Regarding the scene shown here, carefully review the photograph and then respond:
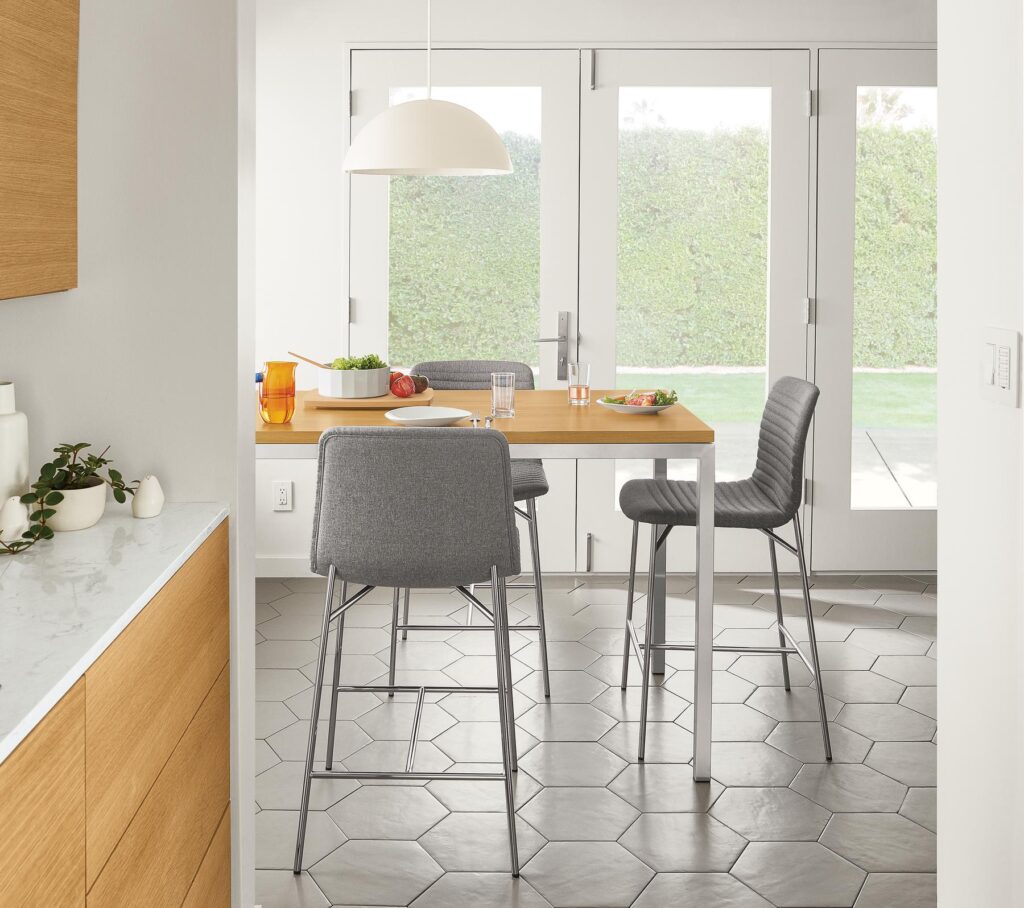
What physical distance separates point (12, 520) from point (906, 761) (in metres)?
2.43

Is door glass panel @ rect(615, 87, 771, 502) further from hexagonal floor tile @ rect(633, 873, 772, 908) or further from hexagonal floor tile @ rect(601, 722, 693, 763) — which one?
hexagonal floor tile @ rect(633, 873, 772, 908)

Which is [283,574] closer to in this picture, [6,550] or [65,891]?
[6,550]

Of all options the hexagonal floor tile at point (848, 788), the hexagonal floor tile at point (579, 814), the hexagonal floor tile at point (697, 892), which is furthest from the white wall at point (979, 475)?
the hexagonal floor tile at point (579, 814)

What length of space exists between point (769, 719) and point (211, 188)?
7.64 feet

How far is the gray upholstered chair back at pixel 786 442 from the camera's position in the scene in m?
3.30

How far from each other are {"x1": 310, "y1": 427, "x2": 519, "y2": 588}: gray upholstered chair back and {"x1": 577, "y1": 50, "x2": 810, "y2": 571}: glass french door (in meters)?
2.50

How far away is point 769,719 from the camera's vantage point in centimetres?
346

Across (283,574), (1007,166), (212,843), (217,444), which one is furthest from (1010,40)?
(283,574)

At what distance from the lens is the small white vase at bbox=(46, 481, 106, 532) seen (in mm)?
1842

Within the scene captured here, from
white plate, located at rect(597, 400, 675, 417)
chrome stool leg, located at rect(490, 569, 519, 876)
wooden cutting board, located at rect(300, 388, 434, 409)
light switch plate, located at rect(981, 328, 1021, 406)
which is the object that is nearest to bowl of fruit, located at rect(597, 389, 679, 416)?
white plate, located at rect(597, 400, 675, 417)

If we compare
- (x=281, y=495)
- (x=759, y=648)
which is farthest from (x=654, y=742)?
(x=281, y=495)

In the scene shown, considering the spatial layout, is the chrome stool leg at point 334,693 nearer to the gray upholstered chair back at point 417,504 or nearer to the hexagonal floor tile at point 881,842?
the gray upholstered chair back at point 417,504

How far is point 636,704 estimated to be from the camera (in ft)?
11.7

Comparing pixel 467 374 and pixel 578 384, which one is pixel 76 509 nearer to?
pixel 578 384
